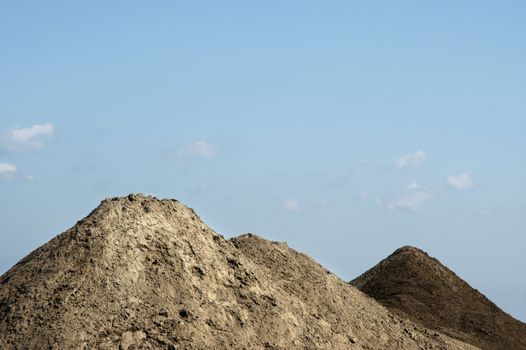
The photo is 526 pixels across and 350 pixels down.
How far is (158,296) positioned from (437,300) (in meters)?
16.7

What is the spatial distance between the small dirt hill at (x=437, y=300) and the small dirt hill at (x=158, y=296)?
901 centimetres

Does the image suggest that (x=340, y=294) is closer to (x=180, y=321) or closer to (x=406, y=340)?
(x=406, y=340)

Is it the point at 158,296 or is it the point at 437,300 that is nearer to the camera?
the point at 158,296

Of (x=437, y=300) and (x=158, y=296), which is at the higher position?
(x=437, y=300)

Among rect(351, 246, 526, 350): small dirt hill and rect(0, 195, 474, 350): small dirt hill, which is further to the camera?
rect(351, 246, 526, 350): small dirt hill

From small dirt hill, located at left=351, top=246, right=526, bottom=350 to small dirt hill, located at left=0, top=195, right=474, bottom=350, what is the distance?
355 inches

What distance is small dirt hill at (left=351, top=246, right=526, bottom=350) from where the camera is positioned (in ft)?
92.1

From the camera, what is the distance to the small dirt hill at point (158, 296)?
14.8 meters

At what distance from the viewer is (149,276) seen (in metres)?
16.0

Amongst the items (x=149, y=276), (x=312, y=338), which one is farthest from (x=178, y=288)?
(x=312, y=338)

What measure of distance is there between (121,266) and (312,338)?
4.33m

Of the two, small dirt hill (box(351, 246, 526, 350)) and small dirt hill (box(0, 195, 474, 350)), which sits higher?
small dirt hill (box(351, 246, 526, 350))

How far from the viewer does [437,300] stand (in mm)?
29734

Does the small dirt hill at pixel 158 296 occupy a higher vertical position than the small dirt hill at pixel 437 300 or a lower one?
lower
